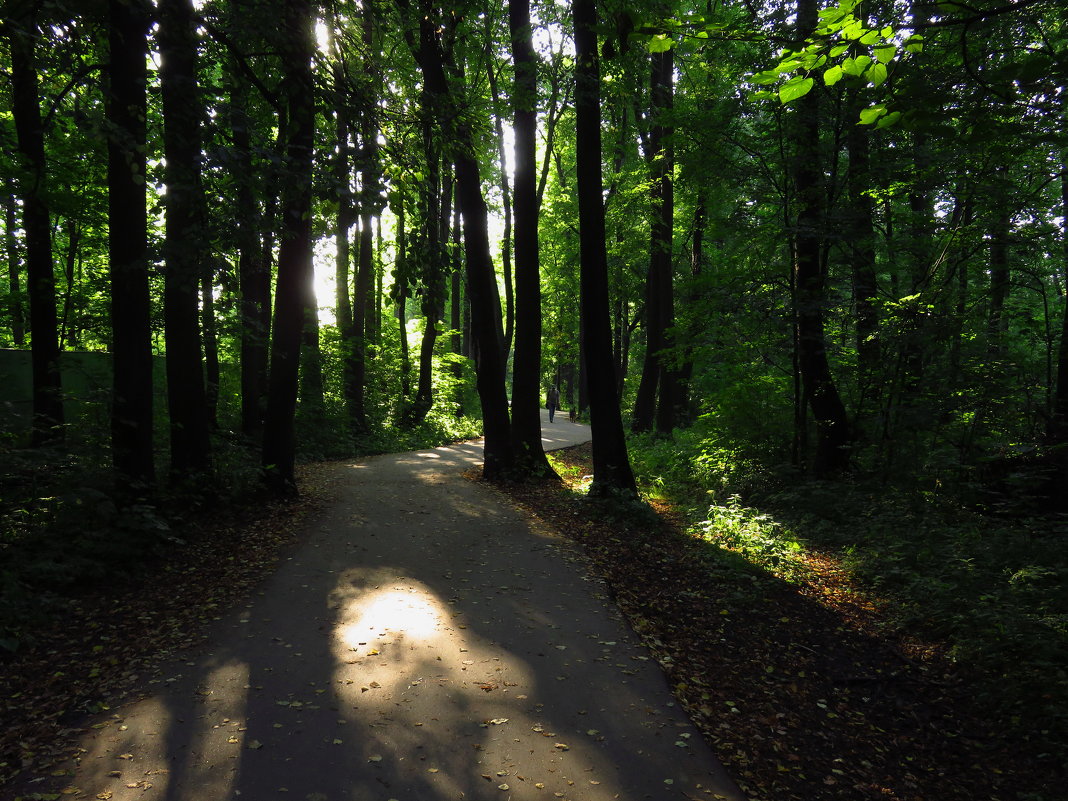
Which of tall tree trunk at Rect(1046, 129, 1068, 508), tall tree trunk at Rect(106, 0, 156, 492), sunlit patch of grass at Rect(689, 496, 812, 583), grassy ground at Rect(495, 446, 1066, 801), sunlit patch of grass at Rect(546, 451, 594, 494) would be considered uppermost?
tall tree trunk at Rect(106, 0, 156, 492)

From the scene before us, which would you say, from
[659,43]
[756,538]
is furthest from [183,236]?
[756,538]

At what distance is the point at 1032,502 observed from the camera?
7418mm

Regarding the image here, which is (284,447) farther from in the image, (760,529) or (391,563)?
(760,529)

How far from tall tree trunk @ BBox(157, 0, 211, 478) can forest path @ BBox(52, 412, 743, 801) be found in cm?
283

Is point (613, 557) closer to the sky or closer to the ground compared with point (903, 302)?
closer to the ground

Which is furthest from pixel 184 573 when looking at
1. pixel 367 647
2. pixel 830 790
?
pixel 830 790

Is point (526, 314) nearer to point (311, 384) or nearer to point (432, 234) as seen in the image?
point (432, 234)

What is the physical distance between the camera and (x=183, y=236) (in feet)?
16.8

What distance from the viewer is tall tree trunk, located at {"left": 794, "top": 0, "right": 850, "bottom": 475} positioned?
966 cm

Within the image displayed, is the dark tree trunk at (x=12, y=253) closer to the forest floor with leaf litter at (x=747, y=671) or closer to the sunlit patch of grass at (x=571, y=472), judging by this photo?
the forest floor with leaf litter at (x=747, y=671)

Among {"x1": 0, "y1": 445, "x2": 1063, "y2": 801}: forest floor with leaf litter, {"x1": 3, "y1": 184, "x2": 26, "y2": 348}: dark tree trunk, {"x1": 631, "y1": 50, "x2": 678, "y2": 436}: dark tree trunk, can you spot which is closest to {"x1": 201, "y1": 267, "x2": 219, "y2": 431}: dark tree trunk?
{"x1": 3, "y1": 184, "x2": 26, "y2": 348}: dark tree trunk

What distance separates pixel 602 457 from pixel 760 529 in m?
2.71

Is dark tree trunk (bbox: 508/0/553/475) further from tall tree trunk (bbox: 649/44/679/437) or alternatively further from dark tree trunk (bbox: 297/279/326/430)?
dark tree trunk (bbox: 297/279/326/430)

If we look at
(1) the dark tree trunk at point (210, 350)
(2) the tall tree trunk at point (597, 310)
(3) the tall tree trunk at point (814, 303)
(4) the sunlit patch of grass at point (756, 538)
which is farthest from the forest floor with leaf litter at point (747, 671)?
(1) the dark tree trunk at point (210, 350)
